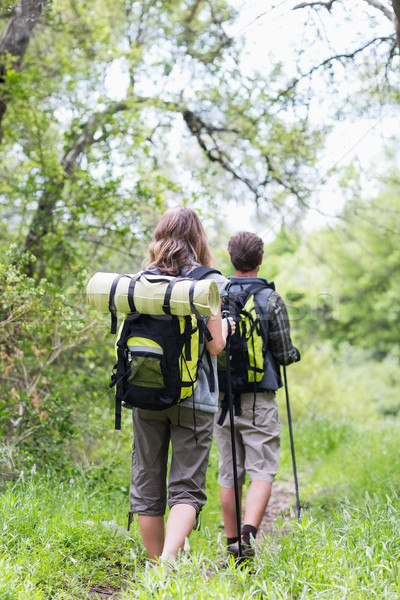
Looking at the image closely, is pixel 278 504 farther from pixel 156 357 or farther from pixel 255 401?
pixel 156 357

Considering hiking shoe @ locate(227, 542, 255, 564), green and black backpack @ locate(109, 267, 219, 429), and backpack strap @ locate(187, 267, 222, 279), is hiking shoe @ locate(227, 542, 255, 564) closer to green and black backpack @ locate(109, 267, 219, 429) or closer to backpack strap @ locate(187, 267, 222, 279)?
green and black backpack @ locate(109, 267, 219, 429)

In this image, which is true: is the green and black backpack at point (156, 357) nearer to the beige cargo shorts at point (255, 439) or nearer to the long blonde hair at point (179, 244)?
the long blonde hair at point (179, 244)

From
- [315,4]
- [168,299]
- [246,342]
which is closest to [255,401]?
[246,342]

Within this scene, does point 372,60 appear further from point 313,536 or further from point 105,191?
point 313,536

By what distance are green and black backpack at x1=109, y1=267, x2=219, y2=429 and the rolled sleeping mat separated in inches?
0.9

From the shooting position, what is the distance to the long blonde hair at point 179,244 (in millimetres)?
2584

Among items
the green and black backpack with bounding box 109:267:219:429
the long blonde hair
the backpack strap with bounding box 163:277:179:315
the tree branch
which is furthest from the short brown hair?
the tree branch

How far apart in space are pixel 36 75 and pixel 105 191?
1.82 metres

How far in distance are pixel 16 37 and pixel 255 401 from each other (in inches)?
167

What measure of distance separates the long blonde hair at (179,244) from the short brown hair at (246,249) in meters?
0.77

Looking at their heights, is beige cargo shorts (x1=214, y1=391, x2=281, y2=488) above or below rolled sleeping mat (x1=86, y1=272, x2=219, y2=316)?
below

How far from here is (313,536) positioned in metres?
→ 2.62

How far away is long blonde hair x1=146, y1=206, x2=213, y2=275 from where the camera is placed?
2.58 m

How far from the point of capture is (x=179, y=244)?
8.55 feet
